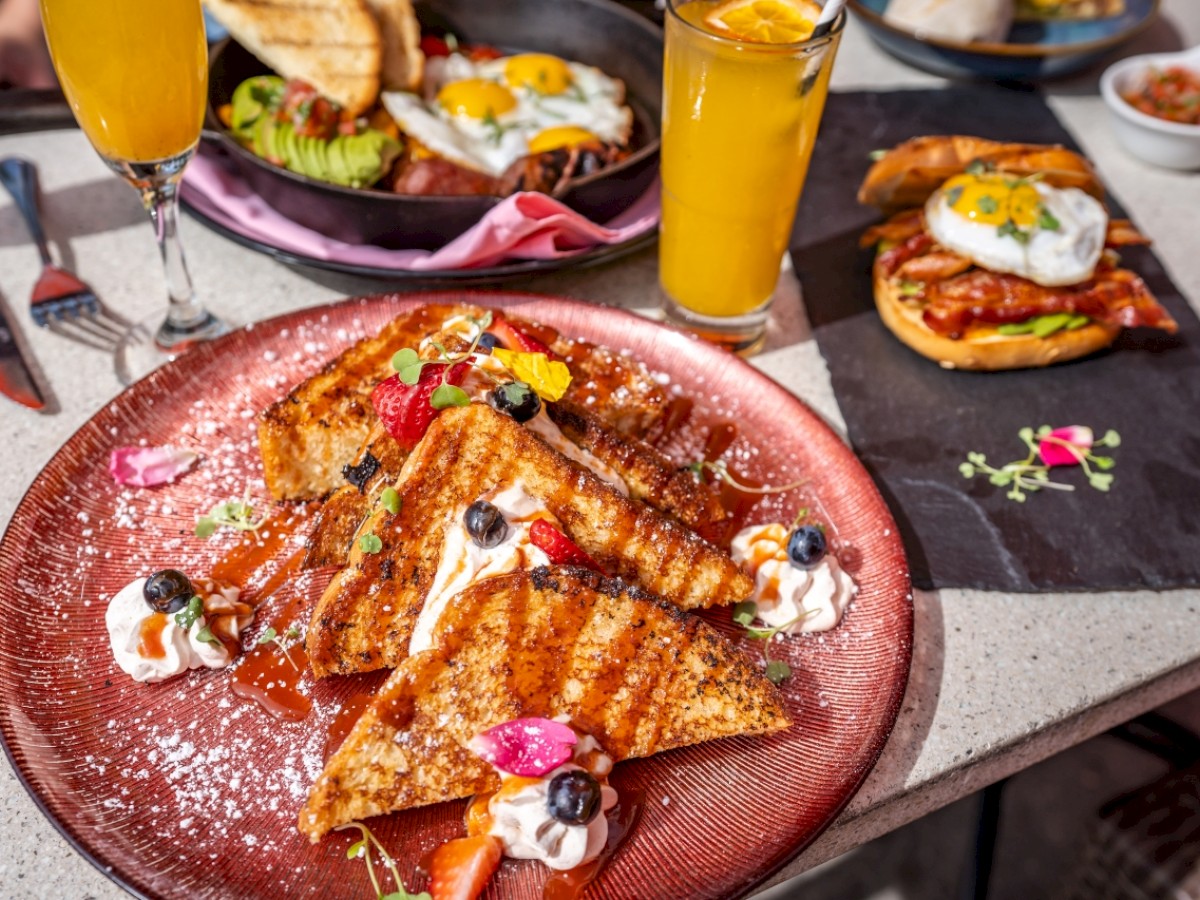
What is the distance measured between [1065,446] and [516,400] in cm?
124

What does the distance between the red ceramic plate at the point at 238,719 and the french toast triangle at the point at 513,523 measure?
13 centimetres

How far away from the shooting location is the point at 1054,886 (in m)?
2.93

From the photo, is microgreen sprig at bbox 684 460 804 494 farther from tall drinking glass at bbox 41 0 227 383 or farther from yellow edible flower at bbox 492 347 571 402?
tall drinking glass at bbox 41 0 227 383

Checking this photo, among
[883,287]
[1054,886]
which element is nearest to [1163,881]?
[1054,886]

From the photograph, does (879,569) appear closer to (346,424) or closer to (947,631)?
(947,631)

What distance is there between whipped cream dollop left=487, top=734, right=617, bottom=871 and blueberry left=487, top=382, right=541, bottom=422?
582 mm

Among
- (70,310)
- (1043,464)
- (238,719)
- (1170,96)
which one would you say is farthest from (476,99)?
(1170,96)

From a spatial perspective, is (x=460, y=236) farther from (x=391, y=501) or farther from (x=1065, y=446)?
(x=1065, y=446)

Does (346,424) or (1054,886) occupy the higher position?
(346,424)

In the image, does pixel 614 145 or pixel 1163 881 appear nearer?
pixel 1163 881

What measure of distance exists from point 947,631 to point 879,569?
207 millimetres

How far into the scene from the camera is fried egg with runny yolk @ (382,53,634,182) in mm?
2680

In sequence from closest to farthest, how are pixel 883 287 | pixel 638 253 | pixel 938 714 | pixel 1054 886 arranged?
1. pixel 938 714
2. pixel 883 287
3. pixel 638 253
4. pixel 1054 886

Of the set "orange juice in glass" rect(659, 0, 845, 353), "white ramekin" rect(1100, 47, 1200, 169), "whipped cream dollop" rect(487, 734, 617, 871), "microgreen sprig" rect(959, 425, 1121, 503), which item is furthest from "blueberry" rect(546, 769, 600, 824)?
"white ramekin" rect(1100, 47, 1200, 169)
